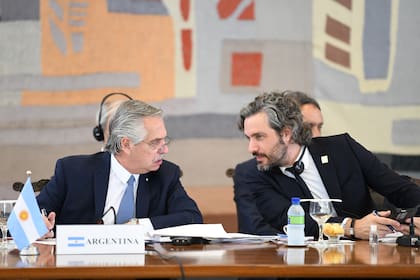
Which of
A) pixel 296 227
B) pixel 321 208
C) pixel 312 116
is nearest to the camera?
pixel 296 227

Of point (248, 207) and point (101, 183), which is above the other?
point (101, 183)

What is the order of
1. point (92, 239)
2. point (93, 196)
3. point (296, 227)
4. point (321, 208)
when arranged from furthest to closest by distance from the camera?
point (93, 196)
point (321, 208)
point (296, 227)
point (92, 239)

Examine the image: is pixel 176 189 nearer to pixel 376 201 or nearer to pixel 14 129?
pixel 376 201

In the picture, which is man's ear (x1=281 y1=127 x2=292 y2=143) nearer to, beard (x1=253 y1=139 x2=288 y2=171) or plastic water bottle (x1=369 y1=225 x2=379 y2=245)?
beard (x1=253 y1=139 x2=288 y2=171)

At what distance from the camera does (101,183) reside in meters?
3.77

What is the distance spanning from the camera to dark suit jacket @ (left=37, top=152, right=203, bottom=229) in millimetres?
3756

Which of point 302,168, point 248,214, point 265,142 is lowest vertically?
point 248,214

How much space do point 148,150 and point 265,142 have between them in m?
0.58

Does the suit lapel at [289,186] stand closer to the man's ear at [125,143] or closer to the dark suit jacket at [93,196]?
the dark suit jacket at [93,196]

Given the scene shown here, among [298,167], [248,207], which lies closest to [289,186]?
[298,167]

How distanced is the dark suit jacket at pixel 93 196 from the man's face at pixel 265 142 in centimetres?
42

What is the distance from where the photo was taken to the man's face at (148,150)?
152 inches

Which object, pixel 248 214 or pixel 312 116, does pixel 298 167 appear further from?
pixel 312 116

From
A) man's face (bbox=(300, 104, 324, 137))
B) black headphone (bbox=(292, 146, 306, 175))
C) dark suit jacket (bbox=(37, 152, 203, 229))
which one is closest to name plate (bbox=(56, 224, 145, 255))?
dark suit jacket (bbox=(37, 152, 203, 229))
